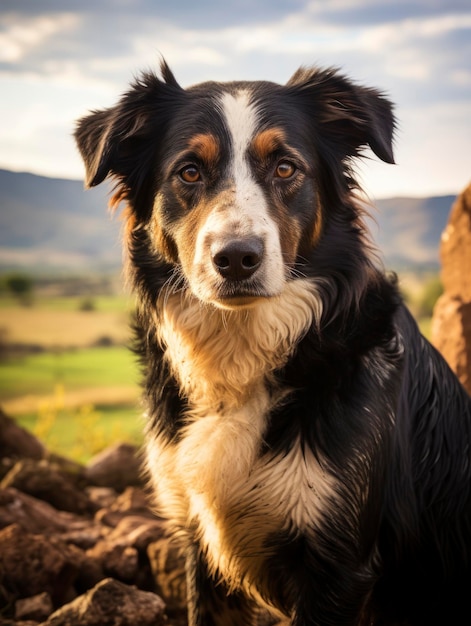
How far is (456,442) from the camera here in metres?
3.84

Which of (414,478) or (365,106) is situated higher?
(365,106)

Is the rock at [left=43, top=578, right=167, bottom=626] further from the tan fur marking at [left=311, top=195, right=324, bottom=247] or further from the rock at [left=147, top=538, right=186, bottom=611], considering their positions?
the tan fur marking at [left=311, top=195, right=324, bottom=247]

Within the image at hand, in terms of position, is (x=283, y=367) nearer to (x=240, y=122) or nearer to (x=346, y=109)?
(x=240, y=122)

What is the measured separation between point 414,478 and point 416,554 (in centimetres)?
33

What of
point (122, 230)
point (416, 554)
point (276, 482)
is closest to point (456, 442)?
point (416, 554)

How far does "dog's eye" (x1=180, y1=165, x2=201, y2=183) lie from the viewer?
11.8 ft

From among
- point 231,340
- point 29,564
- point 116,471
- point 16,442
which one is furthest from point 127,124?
point 16,442

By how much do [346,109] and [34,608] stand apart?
9.36ft

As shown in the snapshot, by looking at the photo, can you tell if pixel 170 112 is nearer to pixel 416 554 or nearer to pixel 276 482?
pixel 276 482

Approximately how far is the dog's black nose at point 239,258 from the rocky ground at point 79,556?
5.63 ft

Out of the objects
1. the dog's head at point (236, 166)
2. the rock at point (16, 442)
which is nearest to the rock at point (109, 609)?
the dog's head at point (236, 166)

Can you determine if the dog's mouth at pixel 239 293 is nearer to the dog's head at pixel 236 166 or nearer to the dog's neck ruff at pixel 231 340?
the dog's head at pixel 236 166

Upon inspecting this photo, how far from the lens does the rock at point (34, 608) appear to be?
170 inches

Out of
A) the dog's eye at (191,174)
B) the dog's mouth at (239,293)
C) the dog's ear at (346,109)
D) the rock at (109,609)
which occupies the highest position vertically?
the dog's ear at (346,109)
